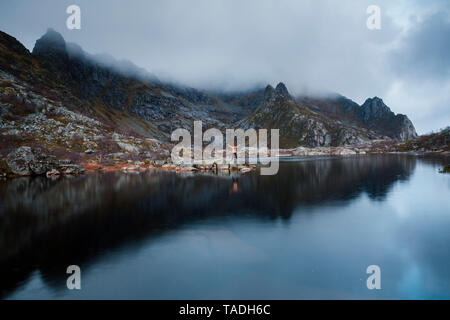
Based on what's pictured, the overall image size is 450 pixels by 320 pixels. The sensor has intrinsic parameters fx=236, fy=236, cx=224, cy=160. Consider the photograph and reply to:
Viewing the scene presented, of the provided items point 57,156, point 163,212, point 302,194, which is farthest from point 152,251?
point 57,156

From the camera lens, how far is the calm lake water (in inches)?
635

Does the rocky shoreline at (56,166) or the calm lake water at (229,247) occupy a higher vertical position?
the rocky shoreline at (56,166)

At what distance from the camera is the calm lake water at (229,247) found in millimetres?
16141

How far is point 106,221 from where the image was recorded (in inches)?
1254

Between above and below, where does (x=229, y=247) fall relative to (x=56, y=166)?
below

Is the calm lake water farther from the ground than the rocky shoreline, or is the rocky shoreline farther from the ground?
the rocky shoreline

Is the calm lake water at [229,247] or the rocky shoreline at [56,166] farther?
the rocky shoreline at [56,166]

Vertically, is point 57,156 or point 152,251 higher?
point 57,156

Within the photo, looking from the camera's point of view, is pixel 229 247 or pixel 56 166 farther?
pixel 56 166

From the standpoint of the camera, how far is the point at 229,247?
76.2ft

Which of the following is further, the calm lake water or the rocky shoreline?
the rocky shoreline

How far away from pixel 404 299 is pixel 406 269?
14.6 ft
